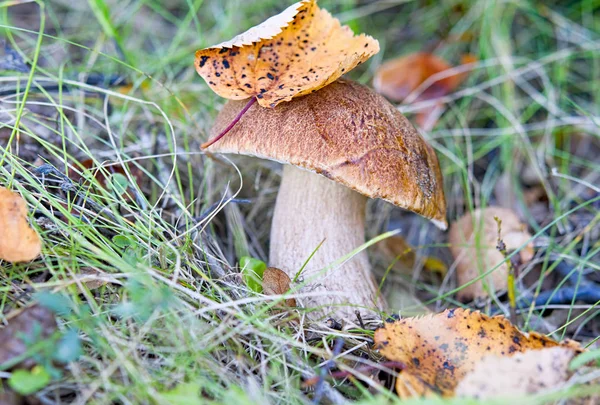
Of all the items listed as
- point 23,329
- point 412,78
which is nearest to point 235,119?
point 23,329

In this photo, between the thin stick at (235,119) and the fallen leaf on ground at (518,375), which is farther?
the thin stick at (235,119)

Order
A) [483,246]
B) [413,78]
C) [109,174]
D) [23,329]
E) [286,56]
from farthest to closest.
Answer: [413,78] < [483,246] < [109,174] < [286,56] < [23,329]

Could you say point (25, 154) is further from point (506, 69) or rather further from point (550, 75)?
point (550, 75)

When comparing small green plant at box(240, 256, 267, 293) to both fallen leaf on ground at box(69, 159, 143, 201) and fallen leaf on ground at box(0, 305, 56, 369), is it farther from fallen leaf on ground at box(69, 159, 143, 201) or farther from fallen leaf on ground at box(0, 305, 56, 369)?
fallen leaf on ground at box(0, 305, 56, 369)

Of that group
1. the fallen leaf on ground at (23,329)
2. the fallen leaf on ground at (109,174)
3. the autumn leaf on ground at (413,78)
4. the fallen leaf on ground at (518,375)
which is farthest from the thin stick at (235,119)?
the autumn leaf on ground at (413,78)

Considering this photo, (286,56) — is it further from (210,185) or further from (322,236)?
(210,185)

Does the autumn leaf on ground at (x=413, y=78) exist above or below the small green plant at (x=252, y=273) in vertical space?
above

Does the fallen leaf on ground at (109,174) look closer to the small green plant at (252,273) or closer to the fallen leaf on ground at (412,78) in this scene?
the small green plant at (252,273)
